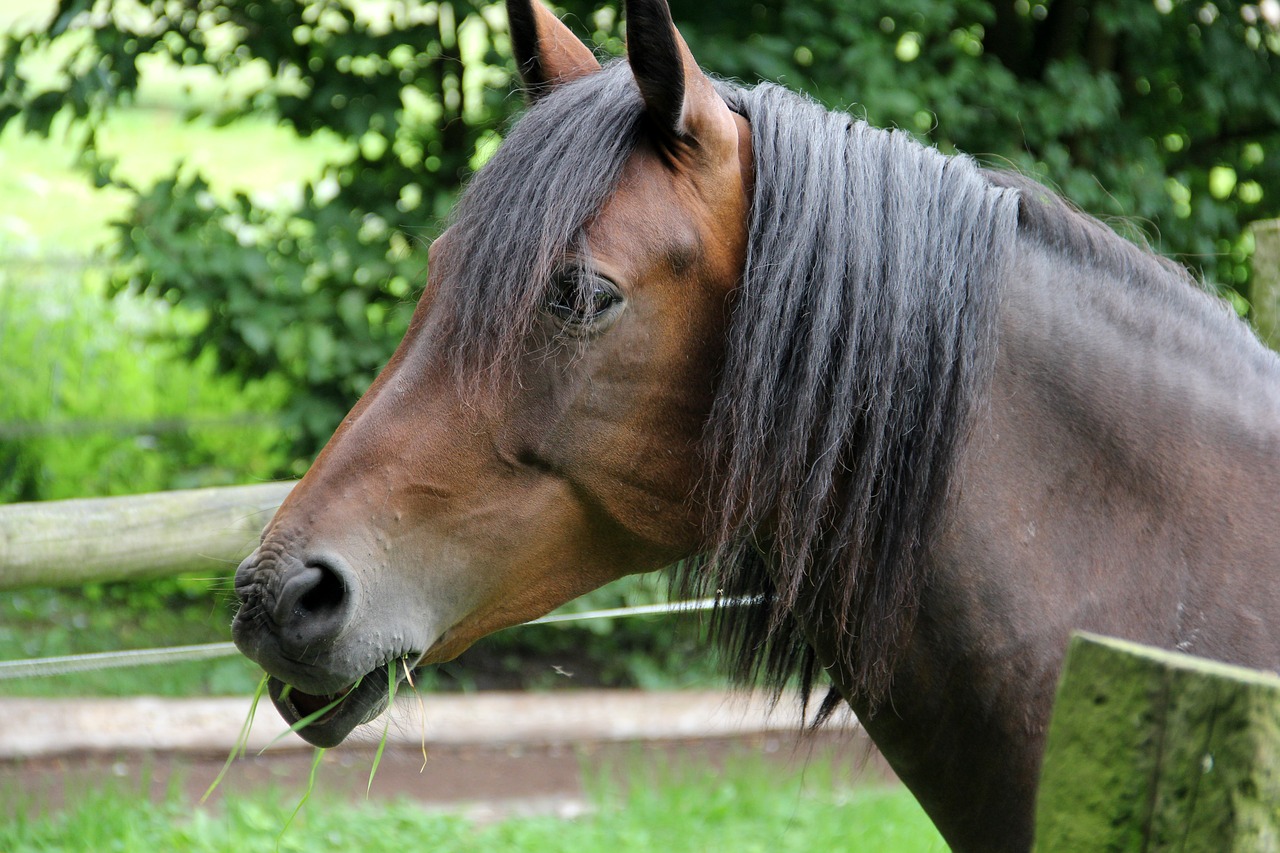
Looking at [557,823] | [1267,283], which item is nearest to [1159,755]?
[1267,283]

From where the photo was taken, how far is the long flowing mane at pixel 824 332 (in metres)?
1.52

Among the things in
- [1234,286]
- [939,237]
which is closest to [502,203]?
[939,237]

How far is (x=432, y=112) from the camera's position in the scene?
15.8 feet

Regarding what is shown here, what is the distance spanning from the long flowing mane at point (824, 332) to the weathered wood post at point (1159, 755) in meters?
0.61

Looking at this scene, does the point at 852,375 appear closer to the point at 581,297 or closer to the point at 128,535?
the point at 581,297

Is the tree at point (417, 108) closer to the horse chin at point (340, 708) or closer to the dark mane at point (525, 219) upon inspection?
the dark mane at point (525, 219)

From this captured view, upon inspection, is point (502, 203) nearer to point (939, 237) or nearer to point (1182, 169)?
point (939, 237)

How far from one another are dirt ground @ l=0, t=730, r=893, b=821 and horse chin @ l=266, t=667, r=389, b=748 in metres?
2.24

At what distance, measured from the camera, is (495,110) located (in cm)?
445

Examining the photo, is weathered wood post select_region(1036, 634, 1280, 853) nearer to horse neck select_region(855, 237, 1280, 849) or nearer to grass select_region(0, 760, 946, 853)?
horse neck select_region(855, 237, 1280, 849)

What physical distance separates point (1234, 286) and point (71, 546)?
176 inches

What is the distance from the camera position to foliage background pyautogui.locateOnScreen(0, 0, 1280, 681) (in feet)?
13.7

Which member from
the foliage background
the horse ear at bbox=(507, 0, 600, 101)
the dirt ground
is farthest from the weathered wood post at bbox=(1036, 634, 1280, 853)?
the foliage background

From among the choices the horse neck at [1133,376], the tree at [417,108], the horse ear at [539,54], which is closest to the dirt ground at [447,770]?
the tree at [417,108]
